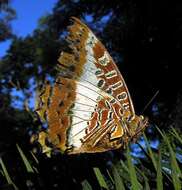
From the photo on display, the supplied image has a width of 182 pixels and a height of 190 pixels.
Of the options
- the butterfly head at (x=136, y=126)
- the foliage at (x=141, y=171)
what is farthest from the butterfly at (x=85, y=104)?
the foliage at (x=141, y=171)

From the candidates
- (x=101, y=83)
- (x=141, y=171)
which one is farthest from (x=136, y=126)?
(x=141, y=171)

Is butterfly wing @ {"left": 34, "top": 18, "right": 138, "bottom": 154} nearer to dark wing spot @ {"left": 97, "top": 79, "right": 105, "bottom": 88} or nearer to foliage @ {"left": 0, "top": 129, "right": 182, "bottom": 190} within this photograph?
dark wing spot @ {"left": 97, "top": 79, "right": 105, "bottom": 88}

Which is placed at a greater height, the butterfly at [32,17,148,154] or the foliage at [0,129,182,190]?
the butterfly at [32,17,148,154]

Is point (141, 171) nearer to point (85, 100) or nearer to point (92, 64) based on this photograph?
point (92, 64)

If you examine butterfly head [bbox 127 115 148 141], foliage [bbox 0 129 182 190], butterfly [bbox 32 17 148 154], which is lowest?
foliage [bbox 0 129 182 190]

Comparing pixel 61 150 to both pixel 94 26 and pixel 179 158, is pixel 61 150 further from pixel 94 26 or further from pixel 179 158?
pixel 94 26

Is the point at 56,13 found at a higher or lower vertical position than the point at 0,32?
lower

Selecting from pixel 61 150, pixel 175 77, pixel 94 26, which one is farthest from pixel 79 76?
pixel 94 26

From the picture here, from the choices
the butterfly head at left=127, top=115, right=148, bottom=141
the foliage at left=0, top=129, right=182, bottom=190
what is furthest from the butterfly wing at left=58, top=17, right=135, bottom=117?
the foliage at left=0, top=129, right=182, bottom=190

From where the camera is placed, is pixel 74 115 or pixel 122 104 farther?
pixel 74 115
